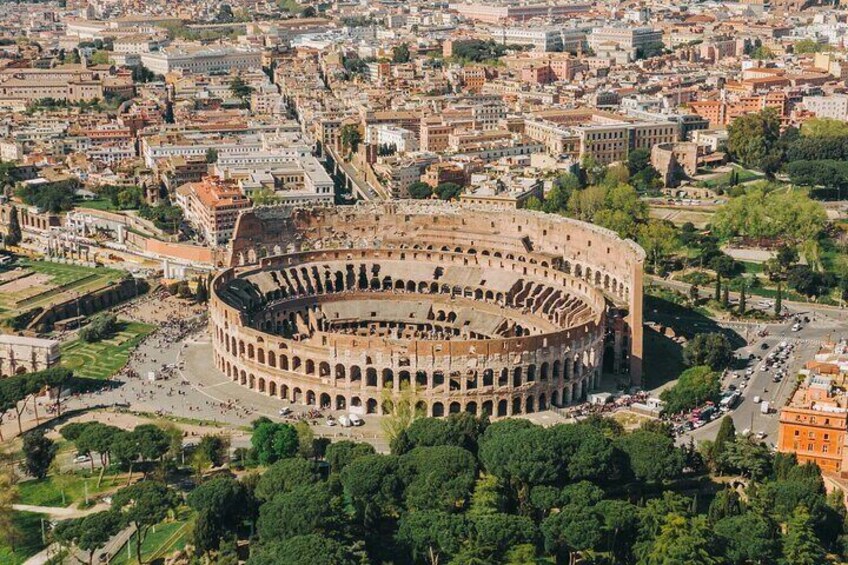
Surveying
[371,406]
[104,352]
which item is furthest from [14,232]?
[371,406]

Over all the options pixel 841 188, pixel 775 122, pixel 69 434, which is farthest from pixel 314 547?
pixel 775 122

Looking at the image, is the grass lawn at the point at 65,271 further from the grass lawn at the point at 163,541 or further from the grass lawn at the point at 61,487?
the grass lawn at the point at 163,541

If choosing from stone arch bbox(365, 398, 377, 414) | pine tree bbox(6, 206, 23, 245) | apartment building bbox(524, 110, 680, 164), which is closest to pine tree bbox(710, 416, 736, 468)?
stone arch bbox(365, 398, 377, 414)

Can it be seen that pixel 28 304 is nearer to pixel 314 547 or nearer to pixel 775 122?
pixel 314 547

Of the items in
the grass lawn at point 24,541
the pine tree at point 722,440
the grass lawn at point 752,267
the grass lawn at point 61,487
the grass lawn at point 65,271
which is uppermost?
the pine tree at point 722,440

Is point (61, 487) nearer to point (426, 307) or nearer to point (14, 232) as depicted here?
point (426, 307)

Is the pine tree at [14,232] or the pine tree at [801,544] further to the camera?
the pine tree at [14,232]

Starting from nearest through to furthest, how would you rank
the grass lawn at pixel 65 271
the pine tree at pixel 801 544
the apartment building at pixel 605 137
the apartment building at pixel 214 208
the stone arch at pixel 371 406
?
the pine tree at pixel 801 544 < the stone arch at pixel 371 406 < the grass lawn at pixel 65 271 < the apartment building at pixel 214 208 < the apartment building at pixel 605 137

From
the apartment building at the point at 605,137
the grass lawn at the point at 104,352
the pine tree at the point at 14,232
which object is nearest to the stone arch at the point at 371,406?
the grass lawn at the point at 104,352
